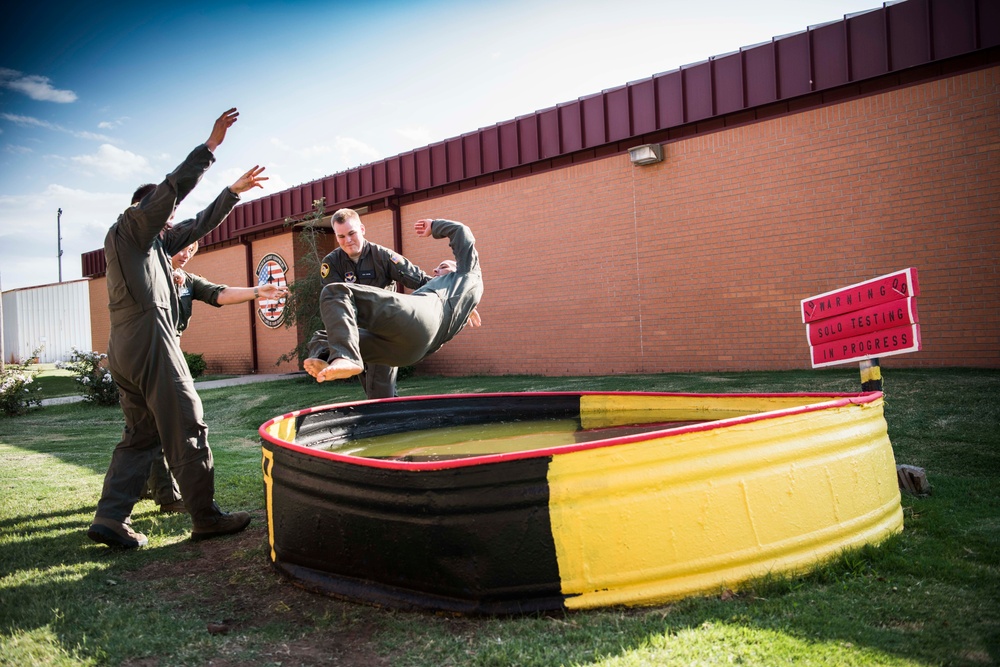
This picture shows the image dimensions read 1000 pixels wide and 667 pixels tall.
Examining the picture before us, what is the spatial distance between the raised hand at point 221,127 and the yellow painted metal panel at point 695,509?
9.65ft

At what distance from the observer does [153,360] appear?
4.07 meters

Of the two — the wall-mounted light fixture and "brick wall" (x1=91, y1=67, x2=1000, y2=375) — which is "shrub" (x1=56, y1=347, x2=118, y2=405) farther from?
the wall-mounted light fixture

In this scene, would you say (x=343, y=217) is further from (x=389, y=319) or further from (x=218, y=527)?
(x=218, y=527)

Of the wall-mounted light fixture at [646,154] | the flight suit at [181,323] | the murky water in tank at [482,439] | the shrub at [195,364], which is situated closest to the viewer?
the murky water in tank at [482,439]

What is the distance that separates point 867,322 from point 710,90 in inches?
268

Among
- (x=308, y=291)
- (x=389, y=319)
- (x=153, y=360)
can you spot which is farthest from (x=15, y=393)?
(x=389, y=319)

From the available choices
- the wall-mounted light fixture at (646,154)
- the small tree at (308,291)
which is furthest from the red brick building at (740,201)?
Result: the small tree at (308,291)

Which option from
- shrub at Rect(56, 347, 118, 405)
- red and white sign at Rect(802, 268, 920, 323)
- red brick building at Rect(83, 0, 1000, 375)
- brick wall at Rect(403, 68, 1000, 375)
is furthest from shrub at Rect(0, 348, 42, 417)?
red and white sign at Rect(802, 268, 920, 323)

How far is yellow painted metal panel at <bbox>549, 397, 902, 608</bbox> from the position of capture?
2.76 metres

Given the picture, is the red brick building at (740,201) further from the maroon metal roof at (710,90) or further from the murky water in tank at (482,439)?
the murky water in tank at (482,439)

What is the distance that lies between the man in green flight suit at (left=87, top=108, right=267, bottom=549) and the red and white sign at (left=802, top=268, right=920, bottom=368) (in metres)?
3.98

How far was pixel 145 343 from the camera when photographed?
407cm

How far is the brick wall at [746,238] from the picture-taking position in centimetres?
829

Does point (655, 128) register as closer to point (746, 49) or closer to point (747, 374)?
point (746, 49)
